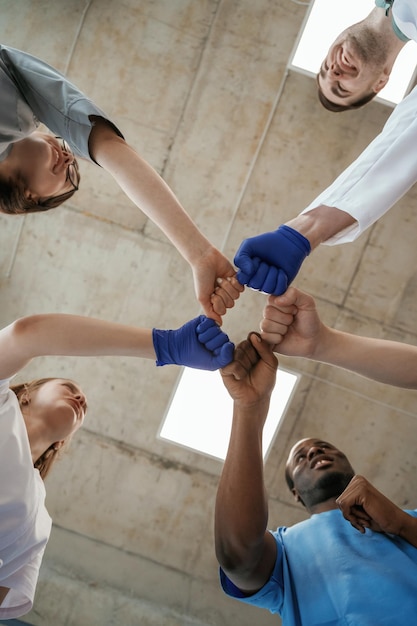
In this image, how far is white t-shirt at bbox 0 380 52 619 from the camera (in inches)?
89.7

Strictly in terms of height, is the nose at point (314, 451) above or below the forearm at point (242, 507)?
below

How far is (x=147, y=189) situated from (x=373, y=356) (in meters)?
1.09

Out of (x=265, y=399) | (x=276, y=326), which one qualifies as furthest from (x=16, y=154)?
(x=265, y=399)

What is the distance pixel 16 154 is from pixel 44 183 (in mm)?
157

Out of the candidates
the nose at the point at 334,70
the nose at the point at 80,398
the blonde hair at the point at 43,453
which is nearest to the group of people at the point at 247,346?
the blonde hair at the point at 43,453

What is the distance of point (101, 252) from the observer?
3967 mm

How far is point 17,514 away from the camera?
2342mm

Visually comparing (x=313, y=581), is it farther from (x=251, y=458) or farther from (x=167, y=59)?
(x=167, y=59)

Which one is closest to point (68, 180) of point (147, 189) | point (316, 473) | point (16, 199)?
point (16, 199)

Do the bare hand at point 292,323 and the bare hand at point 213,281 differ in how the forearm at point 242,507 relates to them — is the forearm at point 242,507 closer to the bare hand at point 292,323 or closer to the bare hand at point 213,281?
the bare hand at point 292,323

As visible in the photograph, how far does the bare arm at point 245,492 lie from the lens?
2.01m

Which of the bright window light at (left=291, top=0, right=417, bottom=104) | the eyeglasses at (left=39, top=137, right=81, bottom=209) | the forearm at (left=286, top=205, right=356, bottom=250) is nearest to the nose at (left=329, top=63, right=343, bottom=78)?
the bright window light at (left=291, top=0, right=417, bottom=104)

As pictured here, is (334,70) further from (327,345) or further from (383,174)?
(327,345)

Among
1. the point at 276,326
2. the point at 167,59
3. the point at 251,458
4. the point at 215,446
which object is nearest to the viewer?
the point at 251,458
